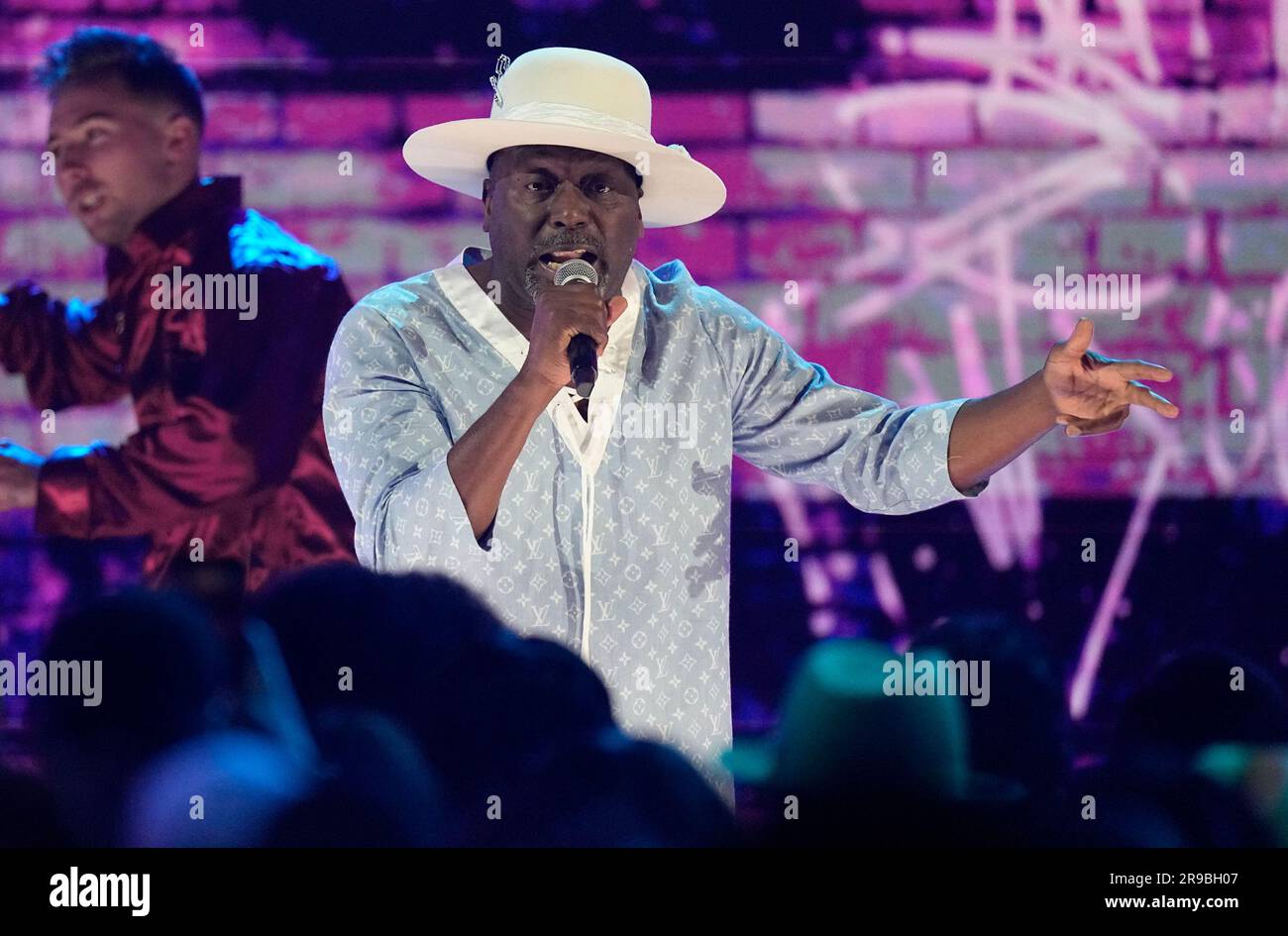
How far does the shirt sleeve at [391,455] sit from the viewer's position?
2.59 m

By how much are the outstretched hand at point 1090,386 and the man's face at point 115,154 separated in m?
2.01

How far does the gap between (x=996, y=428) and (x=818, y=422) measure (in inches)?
12.3

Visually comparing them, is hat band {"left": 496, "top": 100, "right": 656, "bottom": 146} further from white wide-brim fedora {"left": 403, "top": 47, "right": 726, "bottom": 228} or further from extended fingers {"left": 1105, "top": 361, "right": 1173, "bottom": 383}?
extended fingers {"left": 1105, "top": 361, "right": 1173, "bottom": 383}

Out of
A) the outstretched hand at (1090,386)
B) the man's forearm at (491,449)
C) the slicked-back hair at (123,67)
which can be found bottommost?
the man's forearm at (491,449)

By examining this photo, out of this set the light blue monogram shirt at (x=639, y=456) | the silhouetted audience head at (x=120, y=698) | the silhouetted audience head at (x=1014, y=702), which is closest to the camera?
the light blue monogram shirt at (x=639, y=456)

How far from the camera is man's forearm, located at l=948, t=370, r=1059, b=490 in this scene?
8.80 feet

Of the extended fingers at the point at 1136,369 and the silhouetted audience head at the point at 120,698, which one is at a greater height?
the extended fingers at the point at 1136,369

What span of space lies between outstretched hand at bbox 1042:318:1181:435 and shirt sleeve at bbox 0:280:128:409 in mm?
2104

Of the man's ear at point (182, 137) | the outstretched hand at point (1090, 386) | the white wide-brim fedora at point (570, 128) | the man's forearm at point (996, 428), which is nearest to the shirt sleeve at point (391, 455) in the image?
the white wide-brim fedora at point (570, 128)

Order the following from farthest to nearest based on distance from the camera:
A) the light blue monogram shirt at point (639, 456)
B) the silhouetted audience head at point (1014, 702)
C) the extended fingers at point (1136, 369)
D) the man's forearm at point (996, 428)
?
1. the silhouetted audience head at point (1014, 702)
2. the light blue monogram shirt at point (639, 456)
3. the man's forearm at point (996, 428)
4. the extended fingers at point (1136, 369)

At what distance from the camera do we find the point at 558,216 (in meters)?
2.77

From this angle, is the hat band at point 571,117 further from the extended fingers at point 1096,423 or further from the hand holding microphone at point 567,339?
the extended fingers at point 1096,423

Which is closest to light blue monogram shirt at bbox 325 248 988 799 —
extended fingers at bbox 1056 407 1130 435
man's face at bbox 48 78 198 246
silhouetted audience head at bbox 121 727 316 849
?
extended fingers at bbox 1056 407 1130 435
